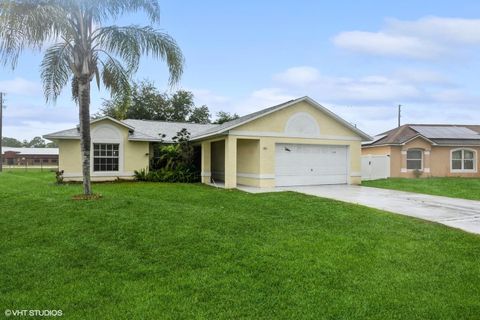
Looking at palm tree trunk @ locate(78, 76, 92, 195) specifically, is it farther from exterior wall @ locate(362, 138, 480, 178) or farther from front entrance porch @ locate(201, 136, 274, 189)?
exterior wall @ locate(362, 138, 480, 178)

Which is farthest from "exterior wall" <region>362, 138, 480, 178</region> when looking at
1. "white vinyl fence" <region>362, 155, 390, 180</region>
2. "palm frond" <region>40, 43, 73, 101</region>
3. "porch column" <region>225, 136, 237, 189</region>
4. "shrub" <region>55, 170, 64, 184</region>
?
"shrub" <region>55, 170, 64, 184</region>

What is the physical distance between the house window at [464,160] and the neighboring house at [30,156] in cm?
5942

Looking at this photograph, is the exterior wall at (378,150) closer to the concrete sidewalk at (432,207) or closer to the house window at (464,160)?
the house window at (464,160)

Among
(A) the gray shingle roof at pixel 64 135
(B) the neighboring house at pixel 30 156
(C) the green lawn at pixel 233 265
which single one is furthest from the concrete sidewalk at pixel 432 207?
(B) the neighboring house at pixel 30 156

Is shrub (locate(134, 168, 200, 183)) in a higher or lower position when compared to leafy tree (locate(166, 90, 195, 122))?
lower

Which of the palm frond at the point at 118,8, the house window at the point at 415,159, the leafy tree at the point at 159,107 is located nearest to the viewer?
the palm frond at the point at 118,8

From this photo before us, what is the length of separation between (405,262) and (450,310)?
5.39ft

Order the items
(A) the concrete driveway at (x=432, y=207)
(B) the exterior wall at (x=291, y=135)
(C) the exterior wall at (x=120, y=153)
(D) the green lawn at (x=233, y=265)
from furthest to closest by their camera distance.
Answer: (C) the exterior wall at (x=120, y=153)
(B) the exterior wall at (x=291, y=135)
(A) the concrete driveway at (x=432, y=207)
(D) the green lawn at (x=233, y=265)

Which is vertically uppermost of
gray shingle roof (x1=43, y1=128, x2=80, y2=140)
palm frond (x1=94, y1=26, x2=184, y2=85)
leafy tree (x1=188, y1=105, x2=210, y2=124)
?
leafy tree (x1=188, y1=105, x2=210, y2=124)

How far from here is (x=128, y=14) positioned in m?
11.6

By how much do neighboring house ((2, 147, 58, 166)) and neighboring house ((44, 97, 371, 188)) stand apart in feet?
154

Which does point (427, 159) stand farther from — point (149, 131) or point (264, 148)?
point (149, 131)

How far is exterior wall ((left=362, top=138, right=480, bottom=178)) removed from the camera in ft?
79.2

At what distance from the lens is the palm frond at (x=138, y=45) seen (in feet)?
36.9
